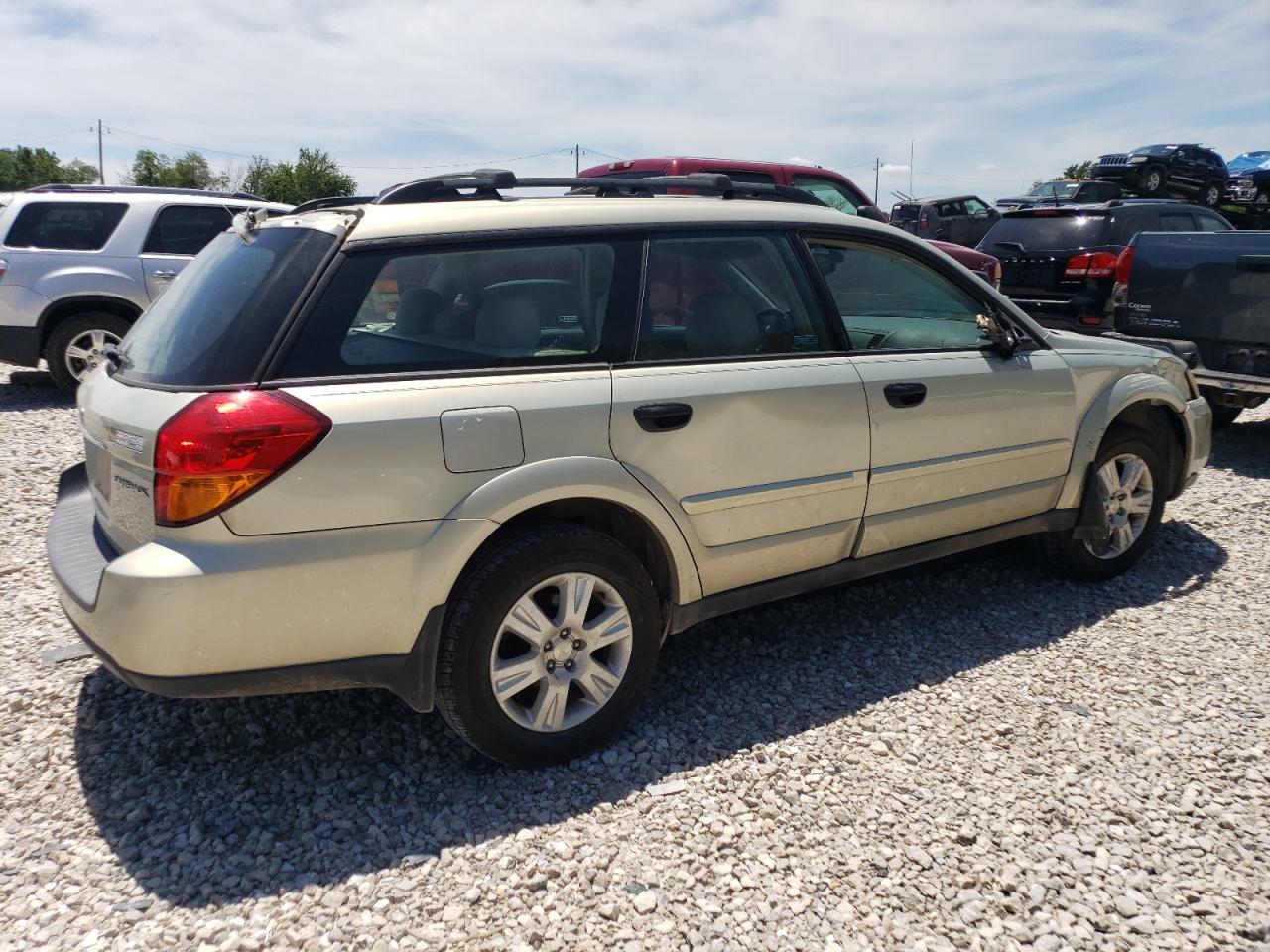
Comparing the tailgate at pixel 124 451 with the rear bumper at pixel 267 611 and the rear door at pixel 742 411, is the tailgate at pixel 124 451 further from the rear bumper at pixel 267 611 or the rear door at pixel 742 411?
the rear door at pixel 742 411

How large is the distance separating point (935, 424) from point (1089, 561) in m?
Result: 1.38

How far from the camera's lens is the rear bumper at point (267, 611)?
2590 millimetres

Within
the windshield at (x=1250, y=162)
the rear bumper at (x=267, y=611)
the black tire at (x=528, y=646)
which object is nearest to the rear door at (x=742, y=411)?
the black tire at (x=528, y=646)

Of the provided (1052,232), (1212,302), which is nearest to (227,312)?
(1212,302)

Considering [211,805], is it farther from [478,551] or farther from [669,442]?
[669,442]

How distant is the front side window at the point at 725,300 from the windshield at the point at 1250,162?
96.7ft

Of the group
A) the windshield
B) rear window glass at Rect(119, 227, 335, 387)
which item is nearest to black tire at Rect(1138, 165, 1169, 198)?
the windshield

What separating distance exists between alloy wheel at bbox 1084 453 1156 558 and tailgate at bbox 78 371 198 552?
12.8 ft

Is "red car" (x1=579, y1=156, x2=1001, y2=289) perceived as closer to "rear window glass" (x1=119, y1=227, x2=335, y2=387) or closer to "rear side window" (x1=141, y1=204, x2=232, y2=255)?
"rear side window" (x1=141, y1=204, x2=232, y2=255)

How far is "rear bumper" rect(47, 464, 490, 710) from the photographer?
→ 2.59 meters

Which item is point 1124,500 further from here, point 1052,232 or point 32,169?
point 32,169

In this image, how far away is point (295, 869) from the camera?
2.68 meters

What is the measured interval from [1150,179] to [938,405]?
23.4m

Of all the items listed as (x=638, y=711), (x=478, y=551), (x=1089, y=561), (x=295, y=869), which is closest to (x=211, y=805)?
(x=295, y=869)
